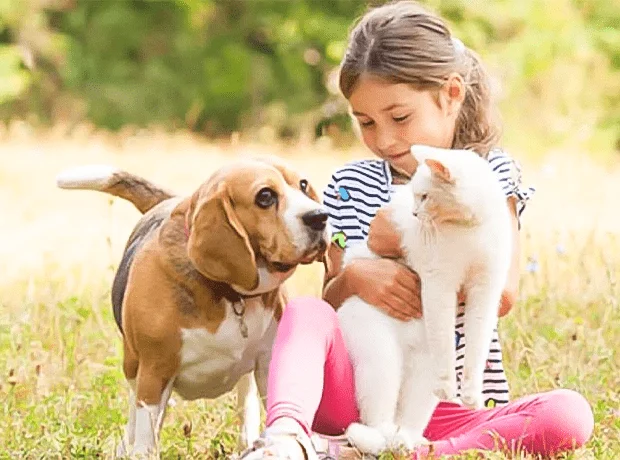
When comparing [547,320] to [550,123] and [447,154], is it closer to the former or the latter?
[447,154]

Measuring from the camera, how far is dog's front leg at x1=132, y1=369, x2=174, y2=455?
3.51 m

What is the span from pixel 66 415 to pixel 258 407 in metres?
0.61

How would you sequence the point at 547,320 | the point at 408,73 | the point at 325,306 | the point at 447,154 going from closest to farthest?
the point at 447,154
the point at 325,306
the point at 408,73
the point at 547,320

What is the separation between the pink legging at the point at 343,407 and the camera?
10.8 ft

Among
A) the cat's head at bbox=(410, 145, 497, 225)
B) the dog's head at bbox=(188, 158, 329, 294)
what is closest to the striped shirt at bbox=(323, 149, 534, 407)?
the dog's head at bbox=(188, 158, 329, 294)

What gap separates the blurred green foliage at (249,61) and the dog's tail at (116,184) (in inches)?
332

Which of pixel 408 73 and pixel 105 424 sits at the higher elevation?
pixel 408 73

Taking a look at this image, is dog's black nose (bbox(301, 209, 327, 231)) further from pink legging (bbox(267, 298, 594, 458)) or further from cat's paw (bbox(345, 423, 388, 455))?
cat's paw (bbox(345, 423, 388, 455))

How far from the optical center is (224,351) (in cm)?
349

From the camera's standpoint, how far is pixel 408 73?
3715mm

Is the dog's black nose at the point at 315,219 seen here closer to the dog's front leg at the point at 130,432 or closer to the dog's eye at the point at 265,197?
the dog's eye at the point at 265,197

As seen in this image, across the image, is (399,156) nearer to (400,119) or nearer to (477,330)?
(400,119)

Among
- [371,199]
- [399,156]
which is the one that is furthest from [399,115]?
[371,199]

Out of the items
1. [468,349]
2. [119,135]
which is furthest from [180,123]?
[468,349]
